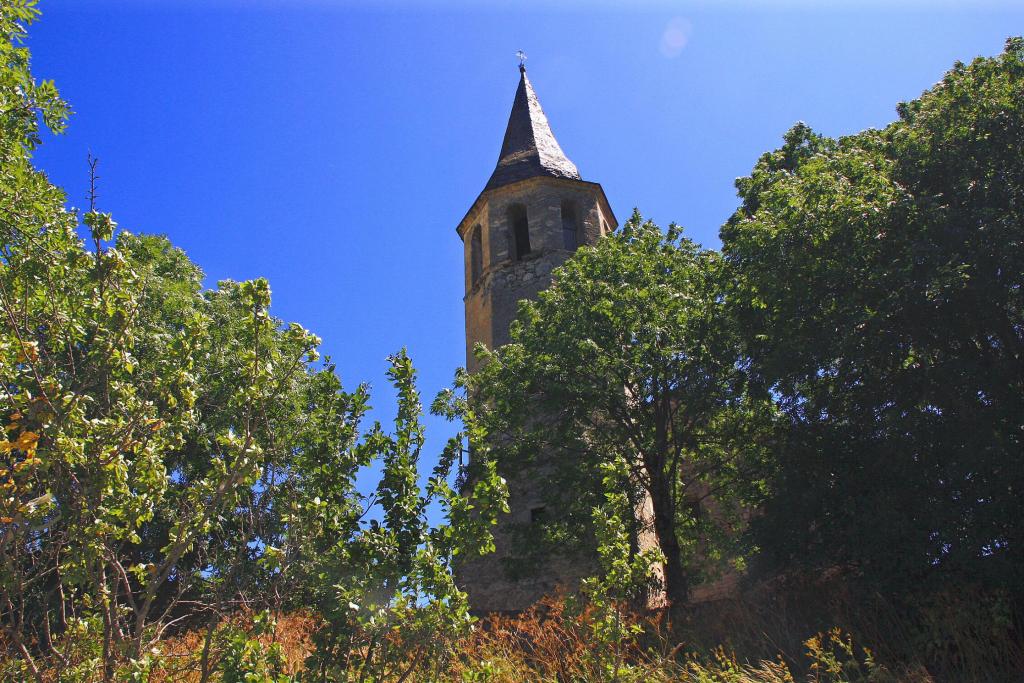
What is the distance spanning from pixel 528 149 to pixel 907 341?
607 inches

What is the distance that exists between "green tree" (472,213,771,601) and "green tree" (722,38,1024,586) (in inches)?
56.3

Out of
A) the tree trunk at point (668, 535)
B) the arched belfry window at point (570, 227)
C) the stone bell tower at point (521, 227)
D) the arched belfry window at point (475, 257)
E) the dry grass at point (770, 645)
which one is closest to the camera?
the dry grass at point (770, 645)

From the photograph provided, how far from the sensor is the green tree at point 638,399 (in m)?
13.8

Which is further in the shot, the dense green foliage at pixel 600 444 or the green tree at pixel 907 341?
the green tree at pixel 907 341

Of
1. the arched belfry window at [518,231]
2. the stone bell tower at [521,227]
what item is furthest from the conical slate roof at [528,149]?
the arched belfry window at [518,231]

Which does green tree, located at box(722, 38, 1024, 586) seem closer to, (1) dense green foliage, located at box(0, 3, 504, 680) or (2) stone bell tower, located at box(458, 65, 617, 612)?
(1) dense green foliage, located at box(0, 3, 504, 680)

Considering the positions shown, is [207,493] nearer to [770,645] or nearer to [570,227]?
[770,645]

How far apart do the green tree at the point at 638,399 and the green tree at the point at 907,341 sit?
143 centimetres

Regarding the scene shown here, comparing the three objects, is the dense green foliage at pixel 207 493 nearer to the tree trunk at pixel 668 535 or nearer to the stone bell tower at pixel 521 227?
the tree trunk at pixel 668 535

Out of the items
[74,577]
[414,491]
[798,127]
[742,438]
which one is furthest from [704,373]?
[74,577]

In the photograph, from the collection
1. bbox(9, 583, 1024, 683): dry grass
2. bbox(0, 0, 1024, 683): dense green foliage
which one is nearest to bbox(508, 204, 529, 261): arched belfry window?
bbox(0, 0, 1024, 683): dense green foliage

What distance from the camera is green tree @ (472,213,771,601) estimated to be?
1375cm

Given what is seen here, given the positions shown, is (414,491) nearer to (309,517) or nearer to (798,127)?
(309,517)

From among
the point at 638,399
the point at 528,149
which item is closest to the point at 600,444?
the point at 638,399
